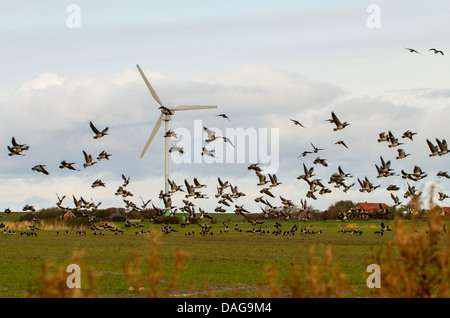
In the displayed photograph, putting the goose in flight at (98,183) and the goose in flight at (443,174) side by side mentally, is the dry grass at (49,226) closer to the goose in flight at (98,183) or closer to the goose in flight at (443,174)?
the goose in flight at (98,183)

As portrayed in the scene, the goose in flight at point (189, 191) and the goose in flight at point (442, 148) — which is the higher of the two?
the goose in flight at point (442, 148)

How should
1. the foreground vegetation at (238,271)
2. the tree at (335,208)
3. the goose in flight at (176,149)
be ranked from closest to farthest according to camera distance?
the foreground vegetation at (238,271), the goose in flight at (176,149), the tree at (335,208)

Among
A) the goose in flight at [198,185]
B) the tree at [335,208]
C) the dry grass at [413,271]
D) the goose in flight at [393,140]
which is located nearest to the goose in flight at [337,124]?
the goose in flight at [393,140]

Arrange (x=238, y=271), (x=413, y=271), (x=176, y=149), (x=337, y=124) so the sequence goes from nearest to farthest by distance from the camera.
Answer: (x=413, y=271), (x=238, y=271), (x=337, y=124), (x=176, y=149)

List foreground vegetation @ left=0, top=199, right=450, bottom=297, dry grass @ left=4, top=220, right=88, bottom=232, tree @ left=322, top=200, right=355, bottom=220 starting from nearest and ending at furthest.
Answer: foreground vegetation @ left=0, top=199, right=450, bottom=297 < dry grass @ left=4, top=220, right=88, bottom=232 < tree @ left=322, top=200, right=355, bottom=220

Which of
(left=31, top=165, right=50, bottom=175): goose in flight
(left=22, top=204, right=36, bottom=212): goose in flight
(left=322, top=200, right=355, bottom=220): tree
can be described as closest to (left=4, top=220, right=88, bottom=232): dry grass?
(left=22, top=204, right=36, bottom=212): goose in flight

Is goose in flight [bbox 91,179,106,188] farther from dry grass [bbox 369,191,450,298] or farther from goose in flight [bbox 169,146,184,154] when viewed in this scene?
dry grass [bbox 369,191,450,298]

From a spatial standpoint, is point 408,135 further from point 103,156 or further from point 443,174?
point 103,156

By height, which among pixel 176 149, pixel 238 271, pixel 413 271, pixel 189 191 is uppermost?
pixel 176 149

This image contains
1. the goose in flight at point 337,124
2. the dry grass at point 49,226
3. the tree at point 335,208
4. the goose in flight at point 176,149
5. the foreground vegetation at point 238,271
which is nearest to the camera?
the foreground vegetation at point 238,271

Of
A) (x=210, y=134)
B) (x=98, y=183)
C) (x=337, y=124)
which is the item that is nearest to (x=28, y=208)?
(x=98, y=183)

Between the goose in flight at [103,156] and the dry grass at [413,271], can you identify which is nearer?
the dry grass at [413,271]
